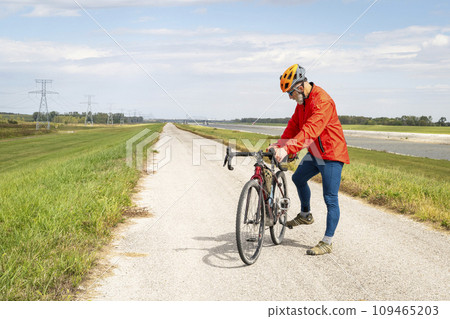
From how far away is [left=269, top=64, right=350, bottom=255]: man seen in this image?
4848 millimetres

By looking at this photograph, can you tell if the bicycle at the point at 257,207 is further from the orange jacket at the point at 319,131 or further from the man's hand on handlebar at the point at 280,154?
the orange jacket at the point at 319,131

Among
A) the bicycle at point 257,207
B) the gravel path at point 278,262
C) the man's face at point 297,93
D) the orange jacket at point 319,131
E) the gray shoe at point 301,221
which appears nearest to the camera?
the gravel path at point 278,262

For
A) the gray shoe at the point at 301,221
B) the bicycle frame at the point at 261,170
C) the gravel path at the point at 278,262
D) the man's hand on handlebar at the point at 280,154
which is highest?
the man's hand on handlebar at the point at 280,154

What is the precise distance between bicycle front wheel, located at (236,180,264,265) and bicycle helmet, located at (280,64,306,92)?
1.22 metres

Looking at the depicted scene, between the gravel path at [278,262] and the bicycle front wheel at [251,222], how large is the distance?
0.51 feet

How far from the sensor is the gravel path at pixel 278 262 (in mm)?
3941

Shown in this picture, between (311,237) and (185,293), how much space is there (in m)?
2.74

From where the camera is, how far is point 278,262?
4.90m

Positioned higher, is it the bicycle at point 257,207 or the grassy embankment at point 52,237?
the bicycle at point 257,207

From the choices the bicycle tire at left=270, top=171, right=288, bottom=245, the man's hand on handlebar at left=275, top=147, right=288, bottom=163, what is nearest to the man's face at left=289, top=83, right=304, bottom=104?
the man's hand on handlebar at left=275, top=147, right=288, bottom=163

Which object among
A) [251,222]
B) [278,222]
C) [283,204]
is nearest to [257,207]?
[251,222]

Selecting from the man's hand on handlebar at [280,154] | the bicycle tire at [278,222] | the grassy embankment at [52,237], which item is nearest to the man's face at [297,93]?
the man's hand on handlebar at [280,154]

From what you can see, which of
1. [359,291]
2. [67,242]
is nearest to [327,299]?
[359,291]

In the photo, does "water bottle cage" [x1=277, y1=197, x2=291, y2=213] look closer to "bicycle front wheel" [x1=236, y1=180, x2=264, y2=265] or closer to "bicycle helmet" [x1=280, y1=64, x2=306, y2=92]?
"bicycle front wheel" [x1=236, y1=180, x2=264, y2=265]
